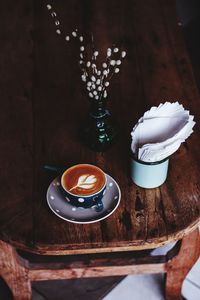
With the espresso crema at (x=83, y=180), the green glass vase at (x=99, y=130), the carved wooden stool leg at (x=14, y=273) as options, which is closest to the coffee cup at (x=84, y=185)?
the espresso crema at (x=83, y=180)

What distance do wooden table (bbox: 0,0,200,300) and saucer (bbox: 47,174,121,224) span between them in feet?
0.06

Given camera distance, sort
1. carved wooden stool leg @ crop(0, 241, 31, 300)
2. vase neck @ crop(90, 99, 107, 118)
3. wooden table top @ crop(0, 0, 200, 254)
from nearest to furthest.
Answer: wooden table top @ crop(0, 0, 200, 254) → vase neck @ crop(90, 99, 107, 118) → carved wooden stool leg @ crop(0, 241, 31, 300)

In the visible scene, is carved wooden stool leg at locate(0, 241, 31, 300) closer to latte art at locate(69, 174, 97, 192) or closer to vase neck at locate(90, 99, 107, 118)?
latte art at locate(69, 174, 97, 192)

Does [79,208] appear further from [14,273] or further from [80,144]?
[14,273]

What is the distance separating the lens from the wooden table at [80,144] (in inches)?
51.3

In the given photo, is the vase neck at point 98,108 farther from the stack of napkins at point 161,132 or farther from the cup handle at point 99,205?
the cup handle at point 99,205

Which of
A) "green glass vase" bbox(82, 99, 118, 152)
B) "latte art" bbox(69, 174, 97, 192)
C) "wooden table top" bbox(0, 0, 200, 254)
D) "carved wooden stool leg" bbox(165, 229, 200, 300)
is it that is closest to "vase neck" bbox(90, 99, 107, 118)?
"green glass vase" bbox(82, 99, 118, 152)

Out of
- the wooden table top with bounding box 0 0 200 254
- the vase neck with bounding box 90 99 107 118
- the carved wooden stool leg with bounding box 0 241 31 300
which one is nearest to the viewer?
the wooden table top with bounding box 0 0 200 254

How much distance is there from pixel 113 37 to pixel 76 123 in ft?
1.64

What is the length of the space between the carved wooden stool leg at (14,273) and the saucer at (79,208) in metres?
0.28

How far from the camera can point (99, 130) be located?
1.49 meters

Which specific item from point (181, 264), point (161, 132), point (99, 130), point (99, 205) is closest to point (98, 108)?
point (99, 130)

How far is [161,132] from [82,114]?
333mm

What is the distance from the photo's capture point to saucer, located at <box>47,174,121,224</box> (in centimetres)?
132
